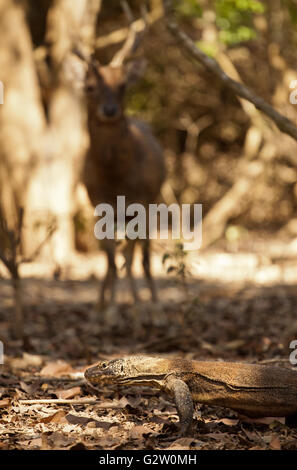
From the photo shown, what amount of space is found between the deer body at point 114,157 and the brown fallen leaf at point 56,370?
267 cm

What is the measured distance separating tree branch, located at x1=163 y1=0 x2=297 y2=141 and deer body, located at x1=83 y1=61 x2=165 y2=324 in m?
1.87

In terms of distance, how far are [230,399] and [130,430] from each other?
529 mm

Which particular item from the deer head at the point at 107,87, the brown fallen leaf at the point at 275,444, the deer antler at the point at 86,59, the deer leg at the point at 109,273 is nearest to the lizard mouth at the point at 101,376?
the brown fallen leaf at the point at 275,444

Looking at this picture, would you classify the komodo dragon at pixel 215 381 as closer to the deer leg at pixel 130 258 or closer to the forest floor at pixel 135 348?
the forest floor at pixel 135 348

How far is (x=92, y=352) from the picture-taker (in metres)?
5.63

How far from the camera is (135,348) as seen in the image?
5.85 metres

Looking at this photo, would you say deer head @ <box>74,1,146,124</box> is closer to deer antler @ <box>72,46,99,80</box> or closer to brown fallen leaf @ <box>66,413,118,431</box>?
deer antler @ <box>72,46,99,80</box>

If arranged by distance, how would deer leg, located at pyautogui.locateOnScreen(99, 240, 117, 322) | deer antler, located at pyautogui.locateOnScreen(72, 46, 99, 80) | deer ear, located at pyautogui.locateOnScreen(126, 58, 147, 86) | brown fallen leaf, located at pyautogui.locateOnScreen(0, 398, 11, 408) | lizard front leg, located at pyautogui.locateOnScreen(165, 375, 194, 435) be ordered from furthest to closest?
deer leg, located at pyautogui.locateOnScreen(99, 240, 117, 322)
deer ear, located at pyautogui.locateOnScreen(126, 58, 147, 86)
deer antler, located at pyautogui.locateOnScreen(72, 46, 99, 80)
brown fallen leaf, located at pyautogui.locateOnScreen(0, 398, 11, 408)
lizard front leg, located at pyautogui.locateOnScreen(165, 375, 194, 435)

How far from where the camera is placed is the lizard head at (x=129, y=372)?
357 cm

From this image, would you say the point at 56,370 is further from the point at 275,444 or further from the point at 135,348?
the point at 275,444

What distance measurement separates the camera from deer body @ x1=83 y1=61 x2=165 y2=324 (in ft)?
23.0

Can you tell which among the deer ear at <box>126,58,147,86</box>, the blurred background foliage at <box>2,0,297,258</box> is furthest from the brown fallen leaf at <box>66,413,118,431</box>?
the blurred background foliage at <box>2,0,297,258</box>

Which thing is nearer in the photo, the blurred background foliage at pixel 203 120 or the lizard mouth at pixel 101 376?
the lizard mouth at pixel 101 376

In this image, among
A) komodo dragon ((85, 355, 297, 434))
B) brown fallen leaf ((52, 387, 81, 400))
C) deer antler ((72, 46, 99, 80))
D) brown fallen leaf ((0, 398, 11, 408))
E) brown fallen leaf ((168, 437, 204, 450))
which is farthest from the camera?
deer antler ((72, 46, 99, 80))
